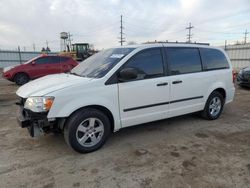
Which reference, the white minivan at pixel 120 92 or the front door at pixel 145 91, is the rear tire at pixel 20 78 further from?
the front door at pixel 145 91

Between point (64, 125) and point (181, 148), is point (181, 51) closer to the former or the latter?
point (181, 148)

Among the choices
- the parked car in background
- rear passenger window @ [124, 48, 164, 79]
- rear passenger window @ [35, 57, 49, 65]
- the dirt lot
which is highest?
rear passenger window @ [35, 57, 49, 65]

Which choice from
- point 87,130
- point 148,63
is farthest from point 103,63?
point 87,130

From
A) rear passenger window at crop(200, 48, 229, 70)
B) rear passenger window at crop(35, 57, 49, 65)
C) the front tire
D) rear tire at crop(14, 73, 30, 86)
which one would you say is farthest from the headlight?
rear passenger window at crop(35, 57, 49, 65)

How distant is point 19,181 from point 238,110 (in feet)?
18.7

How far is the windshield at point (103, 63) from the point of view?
3531mm

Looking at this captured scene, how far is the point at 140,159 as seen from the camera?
3.16m

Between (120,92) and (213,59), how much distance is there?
271 centimetres

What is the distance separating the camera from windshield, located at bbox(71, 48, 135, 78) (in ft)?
11.6

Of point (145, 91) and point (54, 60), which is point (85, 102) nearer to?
point (145, 91)

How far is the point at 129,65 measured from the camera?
3619 millimetres

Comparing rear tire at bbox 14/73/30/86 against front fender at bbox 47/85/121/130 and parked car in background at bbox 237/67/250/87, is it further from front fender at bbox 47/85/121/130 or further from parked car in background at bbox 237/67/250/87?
parked car in background at bbox 237/67/250/87

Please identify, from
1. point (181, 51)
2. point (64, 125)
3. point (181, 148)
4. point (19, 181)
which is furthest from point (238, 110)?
point (19, 181)

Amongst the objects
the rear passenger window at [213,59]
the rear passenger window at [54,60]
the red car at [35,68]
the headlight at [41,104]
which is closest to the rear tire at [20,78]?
the red car at [35,68]
